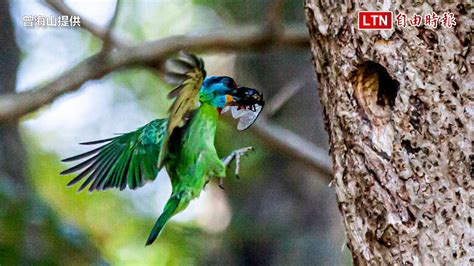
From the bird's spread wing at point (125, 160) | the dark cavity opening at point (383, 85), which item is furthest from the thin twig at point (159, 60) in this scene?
the dark cavity opening at point (383, 85)

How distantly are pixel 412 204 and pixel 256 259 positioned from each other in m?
1.49

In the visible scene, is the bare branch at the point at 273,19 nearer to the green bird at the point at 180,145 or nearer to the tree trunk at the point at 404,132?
the tree trunk at the point at 404,132

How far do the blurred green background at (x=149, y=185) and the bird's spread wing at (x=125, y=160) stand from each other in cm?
4

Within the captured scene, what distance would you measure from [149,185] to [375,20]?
54 centimetres

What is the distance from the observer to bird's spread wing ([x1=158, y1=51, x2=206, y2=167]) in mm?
1221

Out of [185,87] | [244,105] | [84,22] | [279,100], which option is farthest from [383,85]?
[279,100]

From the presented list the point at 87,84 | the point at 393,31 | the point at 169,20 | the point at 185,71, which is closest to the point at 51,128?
the point at 87,84

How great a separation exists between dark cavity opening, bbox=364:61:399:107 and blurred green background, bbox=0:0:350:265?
33cm

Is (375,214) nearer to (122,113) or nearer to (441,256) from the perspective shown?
(441,256)

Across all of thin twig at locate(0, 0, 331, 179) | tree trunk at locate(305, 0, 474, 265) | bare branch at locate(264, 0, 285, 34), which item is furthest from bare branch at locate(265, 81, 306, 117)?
tree trunk at locate(305, 0, 474, 265)

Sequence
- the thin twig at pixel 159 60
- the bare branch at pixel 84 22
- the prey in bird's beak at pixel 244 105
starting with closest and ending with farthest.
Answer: the prey in bird's beak at pixel 244 105
the bare branch at pixel 84 22
the thin twig at pixel 159 60

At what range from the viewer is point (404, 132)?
1.38 metres

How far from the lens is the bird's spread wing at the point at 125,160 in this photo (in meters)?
1.32

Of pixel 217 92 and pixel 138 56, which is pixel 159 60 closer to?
pixel 138 56
